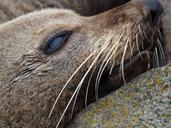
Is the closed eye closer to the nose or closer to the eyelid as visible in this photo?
the eyelid

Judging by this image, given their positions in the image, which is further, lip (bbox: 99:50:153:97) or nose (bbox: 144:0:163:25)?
nose (bbox: 144:0:163:25)

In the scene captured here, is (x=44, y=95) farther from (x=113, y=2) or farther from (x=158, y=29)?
(x=113, y=2)

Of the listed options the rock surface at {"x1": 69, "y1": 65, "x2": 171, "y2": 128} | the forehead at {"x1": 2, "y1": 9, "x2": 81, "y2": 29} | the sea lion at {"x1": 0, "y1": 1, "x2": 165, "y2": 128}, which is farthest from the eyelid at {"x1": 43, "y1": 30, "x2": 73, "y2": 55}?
the rock surface at {"x1": 69, "y1": 65, "x2": 171, "y2": 128}

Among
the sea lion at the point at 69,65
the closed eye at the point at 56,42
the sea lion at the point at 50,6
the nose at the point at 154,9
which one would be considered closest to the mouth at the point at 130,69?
the sea lion at the point at 69,65

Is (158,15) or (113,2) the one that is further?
(113,2)

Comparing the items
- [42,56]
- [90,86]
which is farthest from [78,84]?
[42,56]

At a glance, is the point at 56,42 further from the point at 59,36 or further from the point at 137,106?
the point at 137,106

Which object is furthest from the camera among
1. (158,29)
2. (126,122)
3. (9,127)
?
(158,29)
